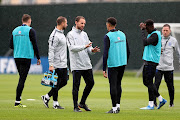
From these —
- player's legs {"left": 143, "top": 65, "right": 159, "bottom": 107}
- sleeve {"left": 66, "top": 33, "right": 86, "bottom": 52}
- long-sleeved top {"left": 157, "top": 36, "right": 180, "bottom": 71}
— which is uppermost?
sleeve {"left": 66, "top": 33, "right": 86, "bottom": 52}

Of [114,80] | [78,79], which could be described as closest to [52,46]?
[78,79]

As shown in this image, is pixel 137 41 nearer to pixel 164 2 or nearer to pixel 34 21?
pixel 164 2

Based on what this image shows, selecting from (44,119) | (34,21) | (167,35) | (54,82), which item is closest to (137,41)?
(34,21)

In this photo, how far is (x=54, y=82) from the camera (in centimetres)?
1209

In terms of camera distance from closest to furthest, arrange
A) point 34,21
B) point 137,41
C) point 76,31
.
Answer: point 76,31 → point 137,41 → point 34,21

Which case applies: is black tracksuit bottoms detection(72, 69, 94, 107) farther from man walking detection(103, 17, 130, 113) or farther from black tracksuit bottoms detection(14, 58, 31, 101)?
black tracksuit bottoms detection(14, 58, 31, 101)

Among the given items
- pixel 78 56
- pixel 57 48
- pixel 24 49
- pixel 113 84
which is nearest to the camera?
pixel 113 84

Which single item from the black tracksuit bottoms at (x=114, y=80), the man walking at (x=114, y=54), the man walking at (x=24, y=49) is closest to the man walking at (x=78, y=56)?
the man walking at (x=114, y=54)

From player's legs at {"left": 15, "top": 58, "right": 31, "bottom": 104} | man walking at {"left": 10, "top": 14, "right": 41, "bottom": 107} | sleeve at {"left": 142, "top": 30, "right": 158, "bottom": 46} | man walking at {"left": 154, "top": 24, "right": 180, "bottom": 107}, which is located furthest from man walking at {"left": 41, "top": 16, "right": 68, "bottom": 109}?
man walking at {"left": 154, "top": 24, "right": 180, "bottom": 107}

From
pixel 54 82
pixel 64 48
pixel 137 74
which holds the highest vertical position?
pixel 64 48

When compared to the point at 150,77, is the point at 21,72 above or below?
above

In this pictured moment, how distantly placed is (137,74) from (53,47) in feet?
56.0

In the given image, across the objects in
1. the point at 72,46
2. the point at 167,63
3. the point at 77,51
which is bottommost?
the point at 167,63

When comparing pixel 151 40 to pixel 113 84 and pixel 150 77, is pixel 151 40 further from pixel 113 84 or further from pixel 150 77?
pixel 113 84
